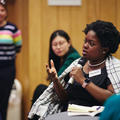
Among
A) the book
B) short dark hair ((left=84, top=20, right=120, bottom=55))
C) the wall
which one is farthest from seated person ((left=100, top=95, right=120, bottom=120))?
the wall

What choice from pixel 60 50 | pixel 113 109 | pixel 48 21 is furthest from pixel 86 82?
pixel 48 21

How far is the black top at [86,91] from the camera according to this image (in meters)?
2.32

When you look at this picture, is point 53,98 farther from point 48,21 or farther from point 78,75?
point 48,21

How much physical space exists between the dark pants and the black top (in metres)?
1.42

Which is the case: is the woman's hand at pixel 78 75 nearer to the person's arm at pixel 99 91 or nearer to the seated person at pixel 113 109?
the person's arm at pixel 99 91

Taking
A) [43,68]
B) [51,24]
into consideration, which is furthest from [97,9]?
[43,68]

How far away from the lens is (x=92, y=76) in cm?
237

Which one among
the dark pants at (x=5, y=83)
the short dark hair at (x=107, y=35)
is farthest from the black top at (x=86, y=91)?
the dark pants at (x=5, y=83)

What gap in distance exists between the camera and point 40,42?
4176mm

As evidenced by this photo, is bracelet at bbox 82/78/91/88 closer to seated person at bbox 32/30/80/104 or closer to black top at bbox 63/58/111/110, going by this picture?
black top at bbox 63/58/111/110

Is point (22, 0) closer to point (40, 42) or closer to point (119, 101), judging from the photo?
point (40, 42)

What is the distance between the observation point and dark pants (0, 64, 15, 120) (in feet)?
12.1

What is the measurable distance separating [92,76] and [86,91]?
121 mm

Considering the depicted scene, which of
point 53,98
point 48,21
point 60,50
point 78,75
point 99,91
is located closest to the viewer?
point 99,91
